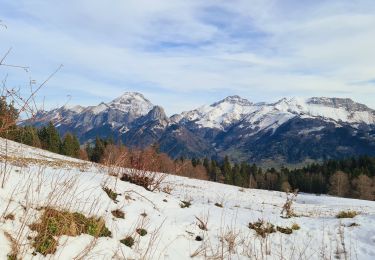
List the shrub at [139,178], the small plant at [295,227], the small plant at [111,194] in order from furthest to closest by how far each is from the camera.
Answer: the shrub at [139,178] → the small plant at [295,227] → the small plant at [111,194]

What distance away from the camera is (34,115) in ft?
15.5

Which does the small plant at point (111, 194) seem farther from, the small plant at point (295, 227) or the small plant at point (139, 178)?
the small plant at point (295, 227)

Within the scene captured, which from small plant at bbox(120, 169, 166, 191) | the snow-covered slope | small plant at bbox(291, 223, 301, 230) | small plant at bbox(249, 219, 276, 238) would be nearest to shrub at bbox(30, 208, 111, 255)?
the snow-covered slope

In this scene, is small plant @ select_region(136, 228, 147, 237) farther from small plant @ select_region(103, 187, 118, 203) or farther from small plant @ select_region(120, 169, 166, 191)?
small plant @ select_region(120, 169, 166, 191)

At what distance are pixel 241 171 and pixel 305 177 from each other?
2071cm

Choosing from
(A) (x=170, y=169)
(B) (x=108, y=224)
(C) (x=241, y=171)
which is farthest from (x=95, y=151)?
(B) (x=108, y=224)

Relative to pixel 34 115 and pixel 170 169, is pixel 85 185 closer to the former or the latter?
pixel 34 115

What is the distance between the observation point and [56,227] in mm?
6227

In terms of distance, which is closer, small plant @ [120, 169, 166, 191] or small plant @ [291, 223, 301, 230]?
small plant @ [291, 223, 301, 230]

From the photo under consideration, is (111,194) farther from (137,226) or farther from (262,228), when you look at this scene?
(262,228)

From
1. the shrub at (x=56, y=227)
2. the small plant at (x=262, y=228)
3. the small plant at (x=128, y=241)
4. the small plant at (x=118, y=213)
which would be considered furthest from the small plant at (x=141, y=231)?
the small plant at (x=262, y=228)

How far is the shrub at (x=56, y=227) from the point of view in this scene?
5.66 m

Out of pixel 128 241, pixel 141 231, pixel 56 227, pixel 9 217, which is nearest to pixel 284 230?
pixel 141 231

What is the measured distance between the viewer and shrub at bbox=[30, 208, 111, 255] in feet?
18.6
